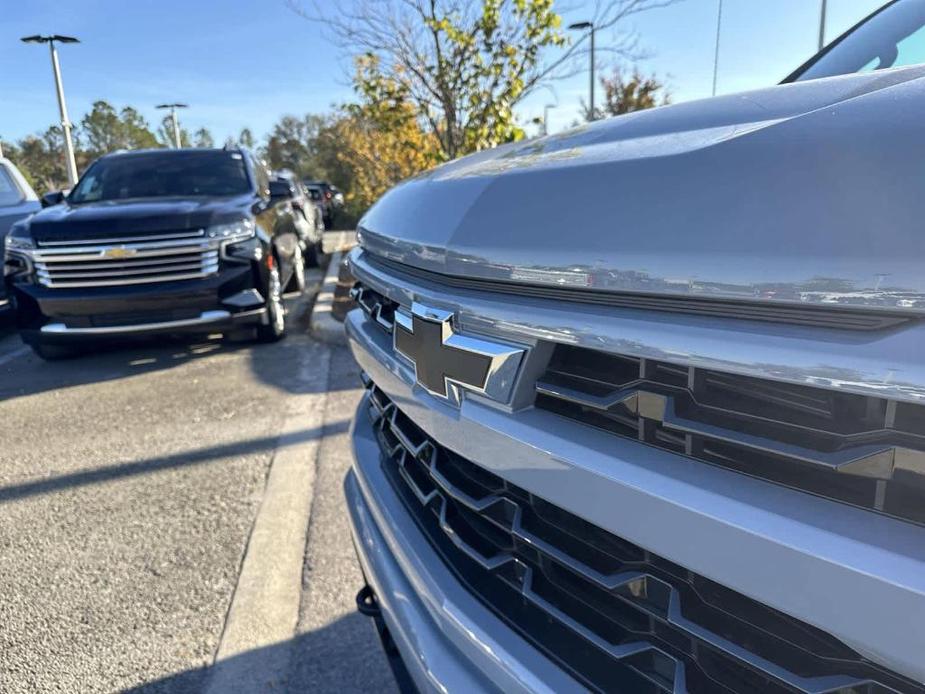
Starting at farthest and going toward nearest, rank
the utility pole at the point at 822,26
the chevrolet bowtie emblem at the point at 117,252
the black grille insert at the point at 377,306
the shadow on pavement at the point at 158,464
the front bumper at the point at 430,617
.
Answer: the chevrolet bowtie emblem at the point at 117,252 < the shadow on pavement at the point at 158,464 < the utility pole at the point at 822,26 < the black grille insert at the point at 377,306 < the front bumper at the point at 430,617

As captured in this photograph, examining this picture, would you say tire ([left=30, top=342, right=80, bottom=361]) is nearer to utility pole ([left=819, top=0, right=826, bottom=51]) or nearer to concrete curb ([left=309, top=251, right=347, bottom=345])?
concrete curb ([left=309, top=251, right=347, bottom=345])

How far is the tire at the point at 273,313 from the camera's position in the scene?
19.4ft

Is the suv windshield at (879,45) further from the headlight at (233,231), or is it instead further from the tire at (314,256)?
the tire at (314,256)

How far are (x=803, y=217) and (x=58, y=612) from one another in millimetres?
2842

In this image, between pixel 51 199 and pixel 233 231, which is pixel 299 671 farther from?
pixel 51 199

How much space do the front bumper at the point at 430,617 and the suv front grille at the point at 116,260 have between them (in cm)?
407

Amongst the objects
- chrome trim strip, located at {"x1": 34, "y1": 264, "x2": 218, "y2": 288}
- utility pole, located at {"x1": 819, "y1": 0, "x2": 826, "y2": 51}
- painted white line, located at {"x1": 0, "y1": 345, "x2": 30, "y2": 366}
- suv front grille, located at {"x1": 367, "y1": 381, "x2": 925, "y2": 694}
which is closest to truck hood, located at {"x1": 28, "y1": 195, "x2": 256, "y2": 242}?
chrome trim strip, located at {"x1": 34, "y1": 264, "x2": 218, "y2": 288}

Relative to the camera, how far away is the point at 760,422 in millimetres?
804

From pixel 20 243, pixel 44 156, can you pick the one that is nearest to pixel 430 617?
pixel 20 243

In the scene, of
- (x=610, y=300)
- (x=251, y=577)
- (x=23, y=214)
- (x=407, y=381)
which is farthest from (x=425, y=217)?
(x=23, y=214)

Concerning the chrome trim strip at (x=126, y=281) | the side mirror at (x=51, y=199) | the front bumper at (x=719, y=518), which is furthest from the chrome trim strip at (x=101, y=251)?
the front bumper at (x=719, y=518)

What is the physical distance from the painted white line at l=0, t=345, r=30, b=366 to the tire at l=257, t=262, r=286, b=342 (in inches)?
89.4

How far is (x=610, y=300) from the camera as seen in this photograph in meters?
0.95

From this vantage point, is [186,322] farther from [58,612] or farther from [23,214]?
[23,214]
